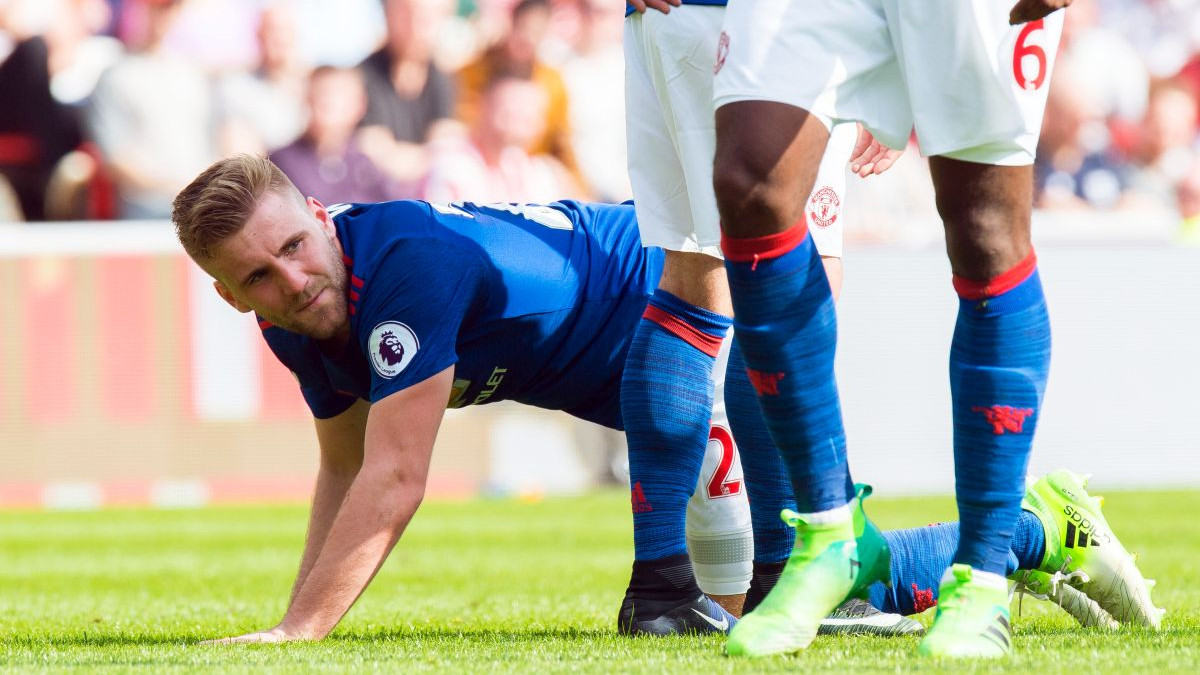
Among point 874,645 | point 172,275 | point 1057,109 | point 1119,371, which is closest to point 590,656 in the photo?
Result: point 874,645

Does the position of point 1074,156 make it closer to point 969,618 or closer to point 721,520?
point 721,520

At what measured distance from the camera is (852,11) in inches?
96.7

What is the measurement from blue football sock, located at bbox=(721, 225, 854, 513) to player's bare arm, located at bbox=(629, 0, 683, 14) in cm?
55

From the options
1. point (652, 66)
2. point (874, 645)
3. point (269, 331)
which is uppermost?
point (652, 66)

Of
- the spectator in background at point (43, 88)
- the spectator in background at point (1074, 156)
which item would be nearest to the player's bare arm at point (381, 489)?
the spectator in background at point (43, 88)

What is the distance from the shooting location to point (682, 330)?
3.10 m

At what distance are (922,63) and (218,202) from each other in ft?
4.38

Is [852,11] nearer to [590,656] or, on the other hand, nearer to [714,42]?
[714,42]

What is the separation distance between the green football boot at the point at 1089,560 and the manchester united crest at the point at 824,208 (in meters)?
0.70

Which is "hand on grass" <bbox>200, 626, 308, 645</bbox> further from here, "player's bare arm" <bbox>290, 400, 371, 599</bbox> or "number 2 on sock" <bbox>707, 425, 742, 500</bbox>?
"number 2 on sock" <bbox>707, 425, 742, 500</bbox>

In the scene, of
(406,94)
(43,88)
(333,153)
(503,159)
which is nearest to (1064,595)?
(333,153)

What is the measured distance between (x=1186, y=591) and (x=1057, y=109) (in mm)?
9782

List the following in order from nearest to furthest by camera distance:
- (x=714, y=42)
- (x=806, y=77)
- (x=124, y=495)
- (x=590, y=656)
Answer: (x=806, y=77) < (x=590, y=656) < (x=714, y=42) < (x=124, y=495)

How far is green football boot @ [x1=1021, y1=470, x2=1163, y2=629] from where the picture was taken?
10.2ft
